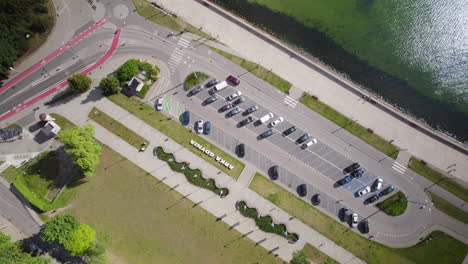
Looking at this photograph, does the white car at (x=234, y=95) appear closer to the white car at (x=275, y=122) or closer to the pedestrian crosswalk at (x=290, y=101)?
the white car at (x=275, y=122)

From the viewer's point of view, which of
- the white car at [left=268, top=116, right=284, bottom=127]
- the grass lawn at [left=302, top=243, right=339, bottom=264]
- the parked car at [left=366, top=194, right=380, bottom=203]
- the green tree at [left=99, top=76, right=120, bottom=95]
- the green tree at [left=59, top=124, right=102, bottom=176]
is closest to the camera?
the green tree at [left=59, top=124, right=102, bottom=176]

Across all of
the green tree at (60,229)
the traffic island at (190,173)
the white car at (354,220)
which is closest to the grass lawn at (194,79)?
the traffic island at (190,173)

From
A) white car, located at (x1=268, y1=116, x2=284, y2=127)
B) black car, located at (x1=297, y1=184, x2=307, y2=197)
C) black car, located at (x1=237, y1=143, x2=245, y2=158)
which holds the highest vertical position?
white car, located at (x1=268, y1=116, x2=284, y2=127)

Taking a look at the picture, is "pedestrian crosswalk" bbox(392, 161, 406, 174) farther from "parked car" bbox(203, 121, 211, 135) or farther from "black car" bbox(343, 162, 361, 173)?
"parked car" bbox(203, 121, 211, 135)

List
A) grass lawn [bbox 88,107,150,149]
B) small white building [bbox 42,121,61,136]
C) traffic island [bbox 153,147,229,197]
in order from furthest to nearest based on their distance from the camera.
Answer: grass lawn [bbox 88,107,150,149] < small white building [bbox 42,121,61,136] < traffic island [bbox 153,147,229,197]

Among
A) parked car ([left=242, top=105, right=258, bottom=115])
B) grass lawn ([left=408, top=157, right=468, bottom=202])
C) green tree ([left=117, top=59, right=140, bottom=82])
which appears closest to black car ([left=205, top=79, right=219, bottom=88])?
parked car ([left=242, top=105, right=258, bottom=115])

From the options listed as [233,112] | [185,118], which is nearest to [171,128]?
[185,118]

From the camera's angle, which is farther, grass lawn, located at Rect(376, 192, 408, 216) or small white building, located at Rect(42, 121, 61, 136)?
grass lawn, located at Rect(376, 192, 408, 216)

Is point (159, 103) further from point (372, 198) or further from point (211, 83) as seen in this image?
point (372, 198)
